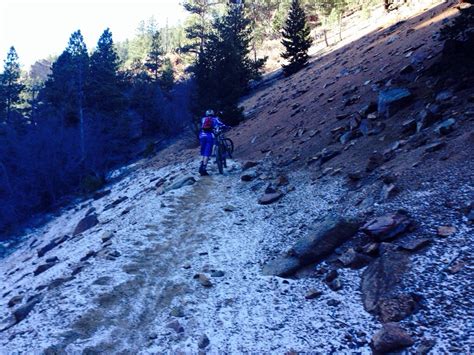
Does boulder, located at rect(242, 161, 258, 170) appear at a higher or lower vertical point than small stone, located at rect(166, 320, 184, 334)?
lower

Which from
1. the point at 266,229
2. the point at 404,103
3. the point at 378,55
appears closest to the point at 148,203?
the point at 266,229

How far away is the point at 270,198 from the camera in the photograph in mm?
9898

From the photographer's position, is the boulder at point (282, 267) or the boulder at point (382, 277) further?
the boulder at point (282, 267)

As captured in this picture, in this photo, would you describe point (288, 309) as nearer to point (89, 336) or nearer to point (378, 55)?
point (89, 336)

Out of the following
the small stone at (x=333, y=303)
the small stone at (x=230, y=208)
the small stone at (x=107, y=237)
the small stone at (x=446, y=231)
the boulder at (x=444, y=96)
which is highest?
the boulder at (x=444, y=96)

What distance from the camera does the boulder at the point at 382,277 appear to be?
482cm

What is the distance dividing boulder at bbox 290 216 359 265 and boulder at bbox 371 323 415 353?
2.13m

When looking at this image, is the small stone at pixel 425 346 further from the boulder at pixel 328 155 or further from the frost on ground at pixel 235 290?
the boulder at pixel 328 155

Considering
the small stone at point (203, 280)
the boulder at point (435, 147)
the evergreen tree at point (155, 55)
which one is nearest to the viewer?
the small stone at point (203, 280)

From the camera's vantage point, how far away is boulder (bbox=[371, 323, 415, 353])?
13.3ft

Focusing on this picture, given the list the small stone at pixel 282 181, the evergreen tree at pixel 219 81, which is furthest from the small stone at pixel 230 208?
the evergreen tree at pixel 219 81

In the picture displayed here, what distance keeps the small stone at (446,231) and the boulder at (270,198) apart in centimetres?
491

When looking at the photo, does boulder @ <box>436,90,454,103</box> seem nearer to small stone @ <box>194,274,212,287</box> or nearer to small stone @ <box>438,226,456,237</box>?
small stone @ <box>438,226,456,237</box>

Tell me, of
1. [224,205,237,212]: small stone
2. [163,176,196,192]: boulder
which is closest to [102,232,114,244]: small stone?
[224,205,237,212]: small stone
